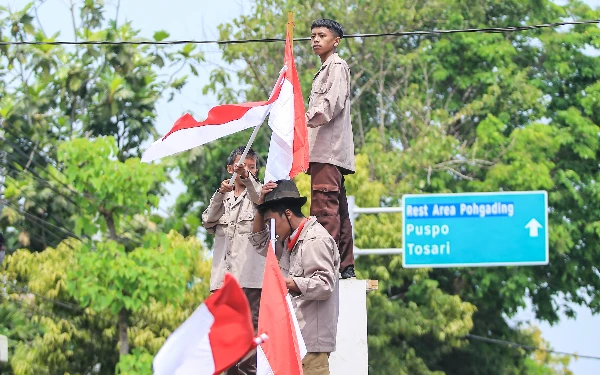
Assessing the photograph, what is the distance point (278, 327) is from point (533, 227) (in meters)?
12.8

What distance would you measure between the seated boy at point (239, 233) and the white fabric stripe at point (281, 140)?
195 mm

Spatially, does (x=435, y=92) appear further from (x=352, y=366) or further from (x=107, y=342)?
(x=352, y=366)

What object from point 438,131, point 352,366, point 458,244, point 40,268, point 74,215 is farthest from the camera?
point 438,131

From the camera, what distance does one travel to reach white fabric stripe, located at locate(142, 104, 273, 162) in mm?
9344

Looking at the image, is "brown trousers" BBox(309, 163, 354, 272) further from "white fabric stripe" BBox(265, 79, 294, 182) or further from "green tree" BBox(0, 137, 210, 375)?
"green tree" BBox(0, 137, 210, 375)

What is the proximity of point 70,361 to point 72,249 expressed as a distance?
74.9 inches

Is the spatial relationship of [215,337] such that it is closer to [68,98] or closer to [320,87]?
[320,87]

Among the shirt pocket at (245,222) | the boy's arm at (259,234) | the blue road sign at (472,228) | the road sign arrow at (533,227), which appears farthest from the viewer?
the road sign arrow at (533,227)

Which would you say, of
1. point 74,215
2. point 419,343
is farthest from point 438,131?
point 74,215

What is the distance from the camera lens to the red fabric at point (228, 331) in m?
7.01

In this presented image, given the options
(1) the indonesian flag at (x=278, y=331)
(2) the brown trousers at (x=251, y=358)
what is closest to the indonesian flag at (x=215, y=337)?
(1) the indonesian flag at (x=278, y=331)

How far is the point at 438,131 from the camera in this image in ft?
91.9

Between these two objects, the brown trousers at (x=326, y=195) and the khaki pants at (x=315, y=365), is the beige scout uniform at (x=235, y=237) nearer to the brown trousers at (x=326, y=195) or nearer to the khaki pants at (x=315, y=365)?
the brown trousers at (x=326, y=195)

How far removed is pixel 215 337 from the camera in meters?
7.05
